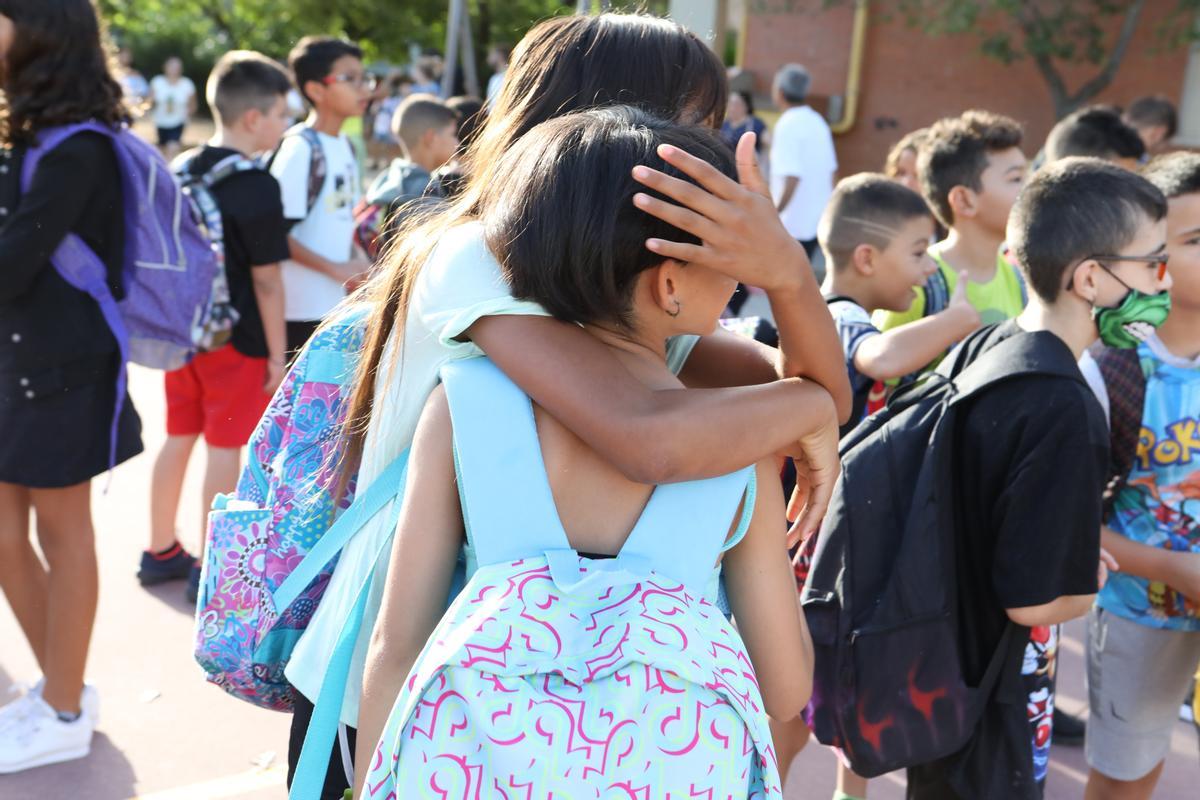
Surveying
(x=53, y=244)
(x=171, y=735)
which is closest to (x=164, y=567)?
(x=171, y=735)

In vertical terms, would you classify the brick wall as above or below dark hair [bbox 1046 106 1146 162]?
below

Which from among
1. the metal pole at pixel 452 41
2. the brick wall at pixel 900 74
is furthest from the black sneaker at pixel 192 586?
the brick wall at pixel 900 74

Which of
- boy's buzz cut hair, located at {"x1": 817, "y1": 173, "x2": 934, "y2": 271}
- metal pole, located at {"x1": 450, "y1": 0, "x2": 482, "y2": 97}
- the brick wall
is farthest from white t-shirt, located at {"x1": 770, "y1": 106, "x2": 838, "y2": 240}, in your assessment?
metal pole, located at {"x1": 450, "y1": 0, "x2": 482, "y2": 97}

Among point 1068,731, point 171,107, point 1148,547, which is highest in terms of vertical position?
point 1148,547

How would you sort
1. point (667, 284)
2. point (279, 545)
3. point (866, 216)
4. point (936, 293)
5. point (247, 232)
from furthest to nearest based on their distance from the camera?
1. point (247, 232)
2. point (936, 293)
3. point (866, 216)
4. point (279, 545)
5. point (667, 284)

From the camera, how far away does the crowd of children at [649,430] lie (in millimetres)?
1300

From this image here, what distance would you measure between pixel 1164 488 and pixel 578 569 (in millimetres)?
1929

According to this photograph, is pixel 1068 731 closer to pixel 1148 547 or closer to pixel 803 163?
pixel 1148 547

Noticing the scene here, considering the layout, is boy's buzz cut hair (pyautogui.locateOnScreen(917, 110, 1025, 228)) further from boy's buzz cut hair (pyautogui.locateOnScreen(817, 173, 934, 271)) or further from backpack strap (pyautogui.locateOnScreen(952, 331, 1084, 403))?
backpack strap (pyautogui.locateOnScreen(952, 331, 1084, 403))

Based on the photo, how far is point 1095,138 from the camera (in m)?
4.91

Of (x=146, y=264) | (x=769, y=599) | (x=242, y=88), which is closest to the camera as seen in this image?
(x=769, y=599)

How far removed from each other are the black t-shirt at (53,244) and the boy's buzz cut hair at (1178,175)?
2.69 metres

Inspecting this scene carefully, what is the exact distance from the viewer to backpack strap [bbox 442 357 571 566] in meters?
1.34

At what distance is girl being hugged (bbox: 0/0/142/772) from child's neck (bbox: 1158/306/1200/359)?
2.68m
